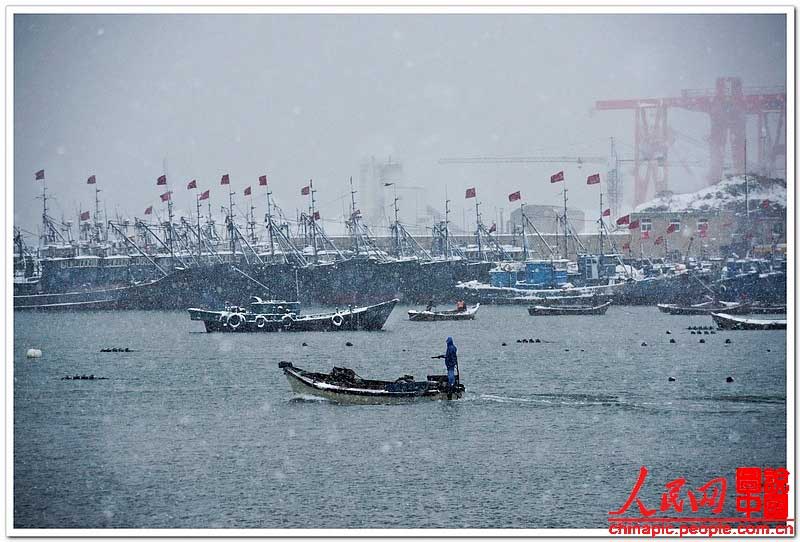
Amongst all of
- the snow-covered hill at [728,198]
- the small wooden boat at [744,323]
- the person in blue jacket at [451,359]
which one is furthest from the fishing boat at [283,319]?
the person in blue jacket at [451,359]

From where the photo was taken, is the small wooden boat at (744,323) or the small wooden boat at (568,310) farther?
the small wooden boat at (568,310)

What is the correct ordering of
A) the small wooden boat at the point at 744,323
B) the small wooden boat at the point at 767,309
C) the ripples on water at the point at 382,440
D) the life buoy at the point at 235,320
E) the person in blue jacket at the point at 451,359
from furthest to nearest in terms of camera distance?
the small wooden boat at the point at 767,309 → the life buoy at the point at 235,320 → the small wooden boat at the point at 744,323 → the person in blue jacket at the point at 451,359 → the ripples on water at the point at 382,440

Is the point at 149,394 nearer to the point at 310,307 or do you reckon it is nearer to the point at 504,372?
the point at 504,372

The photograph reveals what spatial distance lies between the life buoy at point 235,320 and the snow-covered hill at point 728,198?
90.9ft

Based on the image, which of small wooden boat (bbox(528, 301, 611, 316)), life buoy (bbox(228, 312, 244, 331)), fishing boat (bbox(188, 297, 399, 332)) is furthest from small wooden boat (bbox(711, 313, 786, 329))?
life buoy (bbox(228, 312, 244, 331))

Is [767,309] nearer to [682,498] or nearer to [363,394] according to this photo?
[363,394]

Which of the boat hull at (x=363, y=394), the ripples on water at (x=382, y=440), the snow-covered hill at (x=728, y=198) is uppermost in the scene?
the snow-covered hill at (x=728, y=198)

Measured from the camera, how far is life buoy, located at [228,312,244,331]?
1986 inches

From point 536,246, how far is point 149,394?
7122 cm

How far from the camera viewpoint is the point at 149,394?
30344mm

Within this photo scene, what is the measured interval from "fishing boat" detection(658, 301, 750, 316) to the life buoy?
96.9 feet

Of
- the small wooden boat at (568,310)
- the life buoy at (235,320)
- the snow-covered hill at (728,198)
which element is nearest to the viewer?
the life buoy at (235,320)

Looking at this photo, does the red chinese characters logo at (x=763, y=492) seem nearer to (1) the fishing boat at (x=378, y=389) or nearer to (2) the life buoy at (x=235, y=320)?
(1) the fishing boat at (x=378, y=389)

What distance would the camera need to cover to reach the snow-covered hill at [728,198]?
60625mm
